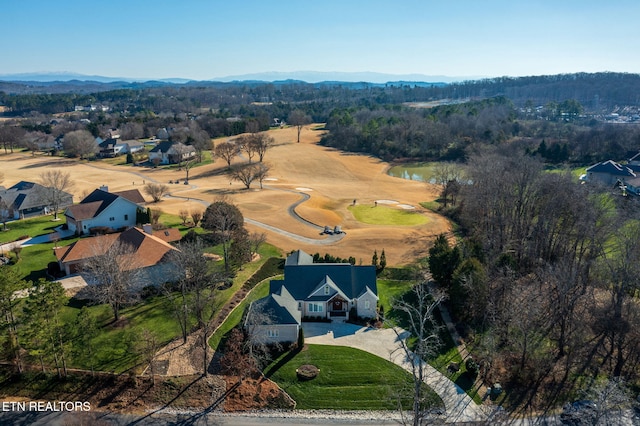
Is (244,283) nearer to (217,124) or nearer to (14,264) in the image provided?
(14,264)

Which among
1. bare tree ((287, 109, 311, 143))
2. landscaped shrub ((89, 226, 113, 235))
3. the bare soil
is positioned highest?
bare tree ((287, 109, 311, 143))

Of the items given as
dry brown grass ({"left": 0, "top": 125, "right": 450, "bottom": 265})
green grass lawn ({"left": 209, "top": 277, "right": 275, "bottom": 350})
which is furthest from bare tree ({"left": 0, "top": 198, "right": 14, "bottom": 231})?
green grass lawn ({"left": 209, "top": 277, "right": 275, "bottom": 350})

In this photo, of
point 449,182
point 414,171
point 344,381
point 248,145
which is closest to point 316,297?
point 344,381

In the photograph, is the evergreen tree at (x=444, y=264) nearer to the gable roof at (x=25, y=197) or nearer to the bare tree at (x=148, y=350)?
the bare tree at (x=148, y=350)

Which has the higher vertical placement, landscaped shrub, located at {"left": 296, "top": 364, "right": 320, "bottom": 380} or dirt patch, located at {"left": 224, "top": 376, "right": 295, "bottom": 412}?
landscaped shrub, located at {"left": 296, "top": 364, "right": 320, "bottom": 380}

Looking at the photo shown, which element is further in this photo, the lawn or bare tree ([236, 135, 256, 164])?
bare tree ([236, 135, 256, 164])

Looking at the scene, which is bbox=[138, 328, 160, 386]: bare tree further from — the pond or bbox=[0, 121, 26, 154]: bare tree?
bbox=[0, 121, 26, 154]: bare tree
